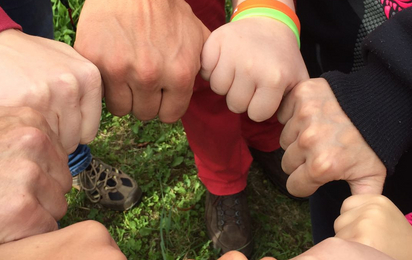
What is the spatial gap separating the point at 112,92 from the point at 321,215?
806 millimetres

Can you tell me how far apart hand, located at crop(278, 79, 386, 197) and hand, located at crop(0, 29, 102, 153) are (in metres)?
0.43

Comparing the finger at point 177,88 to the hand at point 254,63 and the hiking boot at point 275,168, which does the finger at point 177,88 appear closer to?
the hand at point 254,63

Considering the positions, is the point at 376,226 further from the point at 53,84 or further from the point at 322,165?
the point at 53,84

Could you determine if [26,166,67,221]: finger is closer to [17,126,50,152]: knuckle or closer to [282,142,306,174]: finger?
[17,126,50,152]: knuckle

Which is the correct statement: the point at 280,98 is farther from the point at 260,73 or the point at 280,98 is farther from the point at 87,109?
the point at 87,109

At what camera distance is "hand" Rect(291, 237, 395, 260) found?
0.62 m

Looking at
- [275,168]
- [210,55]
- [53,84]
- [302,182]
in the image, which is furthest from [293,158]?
[275,168]

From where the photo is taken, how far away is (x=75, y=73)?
2.47 feet

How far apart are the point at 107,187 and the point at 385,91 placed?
140 cm

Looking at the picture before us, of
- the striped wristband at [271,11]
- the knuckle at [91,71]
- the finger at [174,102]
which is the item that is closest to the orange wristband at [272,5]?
the striped wristband at [271,11]

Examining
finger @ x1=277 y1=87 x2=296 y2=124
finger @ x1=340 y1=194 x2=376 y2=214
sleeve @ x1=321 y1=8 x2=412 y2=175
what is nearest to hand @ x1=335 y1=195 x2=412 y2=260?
finger @ x1=340 y1=194 x2=376 y2=214

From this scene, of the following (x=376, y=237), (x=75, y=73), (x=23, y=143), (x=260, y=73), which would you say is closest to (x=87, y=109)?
(x=75, y=73)

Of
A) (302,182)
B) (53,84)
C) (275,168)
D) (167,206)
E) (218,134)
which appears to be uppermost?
(53,84)

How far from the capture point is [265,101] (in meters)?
0.89
